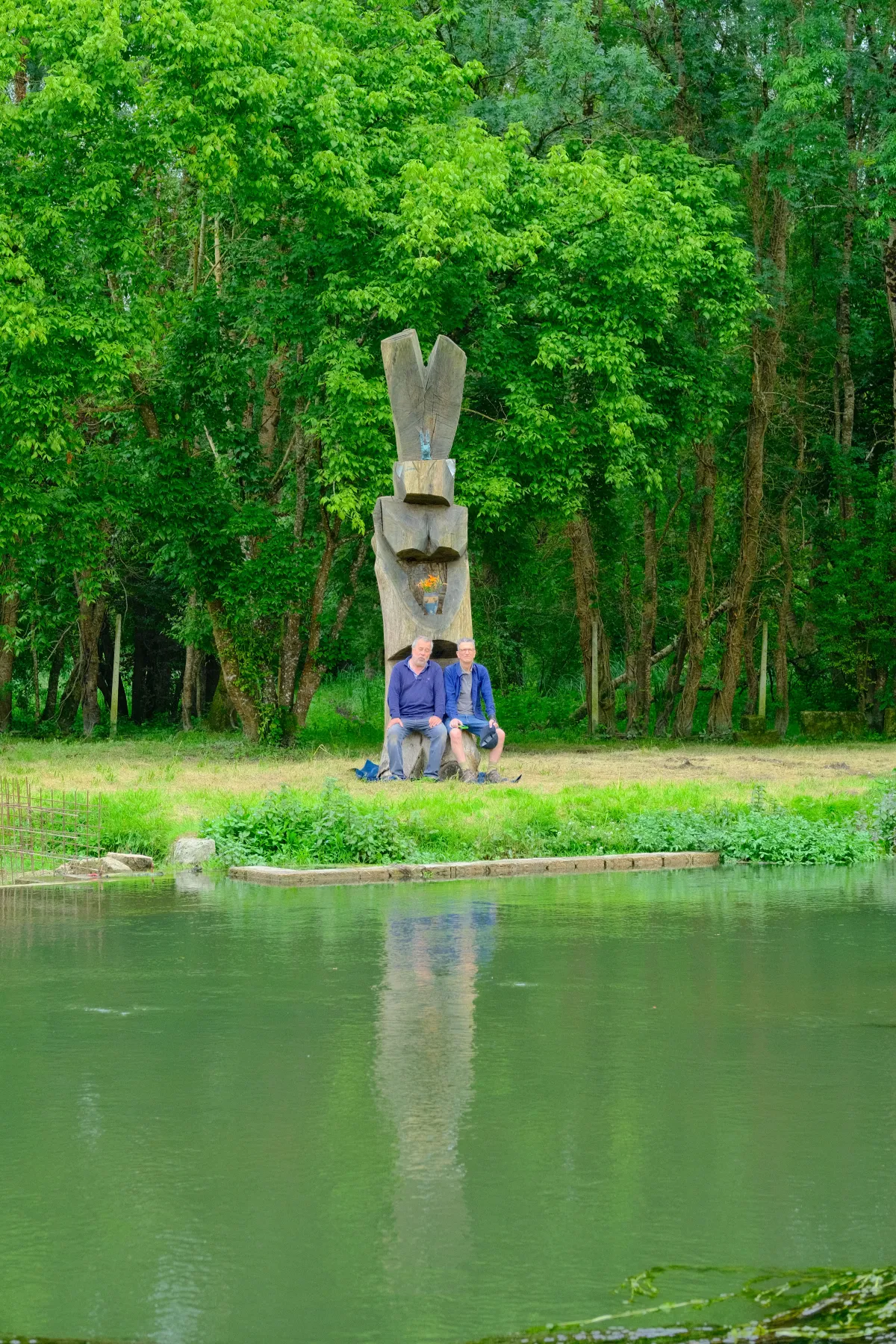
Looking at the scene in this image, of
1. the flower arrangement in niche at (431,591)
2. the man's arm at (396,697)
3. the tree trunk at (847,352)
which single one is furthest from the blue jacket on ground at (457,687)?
the tree trunk at (847,352)

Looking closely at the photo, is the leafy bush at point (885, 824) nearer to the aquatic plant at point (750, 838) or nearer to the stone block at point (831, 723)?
the aquatic plant at point (750, 838)

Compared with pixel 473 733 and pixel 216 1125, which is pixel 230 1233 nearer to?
pixel 216 1125

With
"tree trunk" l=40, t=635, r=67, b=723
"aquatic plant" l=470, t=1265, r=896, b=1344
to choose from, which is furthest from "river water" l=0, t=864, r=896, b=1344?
"tree trunk" l=40, t=635, r=67, b=723

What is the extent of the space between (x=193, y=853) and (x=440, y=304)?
16.0 meters

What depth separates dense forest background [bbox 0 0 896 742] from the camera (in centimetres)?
2756

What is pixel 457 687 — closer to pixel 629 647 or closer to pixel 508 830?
pixel 508 830

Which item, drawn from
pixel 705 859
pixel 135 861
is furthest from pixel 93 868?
pixel 705 859

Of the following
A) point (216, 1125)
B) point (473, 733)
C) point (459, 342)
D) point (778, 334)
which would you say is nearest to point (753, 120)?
point (778, 334)

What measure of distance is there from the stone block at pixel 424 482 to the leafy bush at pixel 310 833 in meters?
7.51

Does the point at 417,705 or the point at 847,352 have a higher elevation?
the point at 847,352

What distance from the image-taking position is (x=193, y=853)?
52.0ft

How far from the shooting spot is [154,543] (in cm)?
4156

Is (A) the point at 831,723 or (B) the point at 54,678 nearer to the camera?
(A) the point at 831,723

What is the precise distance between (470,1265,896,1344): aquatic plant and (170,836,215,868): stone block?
436 inches
